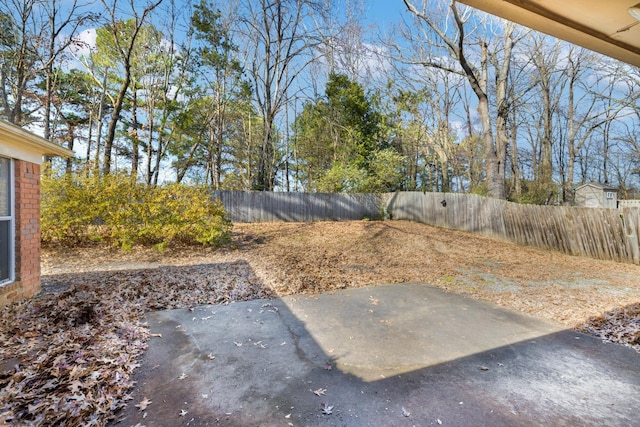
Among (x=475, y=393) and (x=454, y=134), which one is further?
(x=454, y=134)

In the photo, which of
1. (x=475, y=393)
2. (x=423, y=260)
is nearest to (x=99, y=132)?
(x=423, y=260)

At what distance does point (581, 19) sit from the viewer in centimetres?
176

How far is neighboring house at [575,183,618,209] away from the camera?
14703mm

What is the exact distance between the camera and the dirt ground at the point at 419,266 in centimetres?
439

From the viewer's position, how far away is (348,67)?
16.1 m

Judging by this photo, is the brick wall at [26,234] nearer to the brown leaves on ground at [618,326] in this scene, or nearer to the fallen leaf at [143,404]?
the fallen leaf at [143,404]

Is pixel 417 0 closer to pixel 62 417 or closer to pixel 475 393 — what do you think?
pixel 475 393

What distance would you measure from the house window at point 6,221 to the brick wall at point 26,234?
0.06m

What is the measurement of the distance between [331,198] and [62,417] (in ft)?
41.4

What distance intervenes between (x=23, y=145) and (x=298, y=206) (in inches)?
405

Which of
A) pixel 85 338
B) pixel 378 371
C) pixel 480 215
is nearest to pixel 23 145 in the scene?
pixel 85 338

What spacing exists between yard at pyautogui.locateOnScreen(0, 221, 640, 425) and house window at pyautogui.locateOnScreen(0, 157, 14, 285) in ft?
1.54

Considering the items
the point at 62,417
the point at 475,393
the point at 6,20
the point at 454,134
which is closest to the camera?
the point at 62,417

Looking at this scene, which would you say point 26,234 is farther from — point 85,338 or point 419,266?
point 419,266
